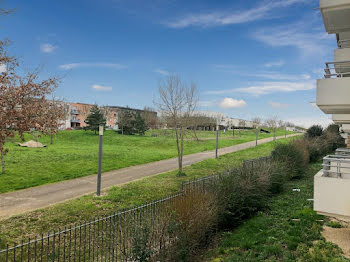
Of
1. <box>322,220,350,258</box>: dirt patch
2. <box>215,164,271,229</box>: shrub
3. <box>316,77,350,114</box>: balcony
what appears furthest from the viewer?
<box>215,164,271,229</box>: shrub

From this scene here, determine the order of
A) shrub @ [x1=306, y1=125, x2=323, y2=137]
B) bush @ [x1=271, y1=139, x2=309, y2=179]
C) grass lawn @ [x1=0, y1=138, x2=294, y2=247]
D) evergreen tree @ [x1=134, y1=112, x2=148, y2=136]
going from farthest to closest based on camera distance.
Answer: evergreen tree @ [x1=134, y1=112, x2=148, y2=136] < shrub @ [x1=306, y1=125, x2=323, y2=137] < bush @ [x1=271, y1=139, x2=309, y2=179] < grass lawn @ [x1=0, y1=138, x2=294, y2=247]

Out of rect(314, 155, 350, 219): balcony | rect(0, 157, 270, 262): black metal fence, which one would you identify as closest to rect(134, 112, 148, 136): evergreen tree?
rect(0, 157, 270, 262): black metal fence

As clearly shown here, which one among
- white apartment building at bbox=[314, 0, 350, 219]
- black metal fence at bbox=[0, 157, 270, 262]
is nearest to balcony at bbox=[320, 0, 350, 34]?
white apartment building at bbox=[314, 0, 350, 219]

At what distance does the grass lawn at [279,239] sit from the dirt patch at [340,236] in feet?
0.62

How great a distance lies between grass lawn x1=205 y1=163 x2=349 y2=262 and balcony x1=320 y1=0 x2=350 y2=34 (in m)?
6.82

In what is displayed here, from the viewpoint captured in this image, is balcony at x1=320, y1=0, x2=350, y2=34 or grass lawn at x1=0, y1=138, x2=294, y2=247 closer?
grass lawn at x1=0, y1=138, x2=294, y2=247

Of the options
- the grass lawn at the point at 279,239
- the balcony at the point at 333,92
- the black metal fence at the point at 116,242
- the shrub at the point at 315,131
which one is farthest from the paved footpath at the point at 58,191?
the shrub at the point at 315,131

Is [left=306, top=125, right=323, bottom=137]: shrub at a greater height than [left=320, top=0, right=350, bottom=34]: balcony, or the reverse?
[left=320, top=0, right=350, bottom=34]: balcony

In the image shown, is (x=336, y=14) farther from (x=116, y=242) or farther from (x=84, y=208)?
(x=84, y=208)

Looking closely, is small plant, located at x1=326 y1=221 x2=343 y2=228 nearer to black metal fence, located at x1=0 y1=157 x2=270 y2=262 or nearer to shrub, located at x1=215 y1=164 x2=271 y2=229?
shrub, located at x1=215 y1=164 x2=271 y2=229

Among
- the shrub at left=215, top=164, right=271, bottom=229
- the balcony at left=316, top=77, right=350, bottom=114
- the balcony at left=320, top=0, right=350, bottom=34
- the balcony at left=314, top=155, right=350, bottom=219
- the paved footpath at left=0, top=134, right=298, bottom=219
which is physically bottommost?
the paved footpath at left=0, top=134, right=298, bottom=219

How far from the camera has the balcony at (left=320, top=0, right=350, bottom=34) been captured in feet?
27.0

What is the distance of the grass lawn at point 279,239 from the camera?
6391 mm

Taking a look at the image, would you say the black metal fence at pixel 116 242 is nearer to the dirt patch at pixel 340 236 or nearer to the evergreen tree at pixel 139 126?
the dirt patch at pixel 340 236
